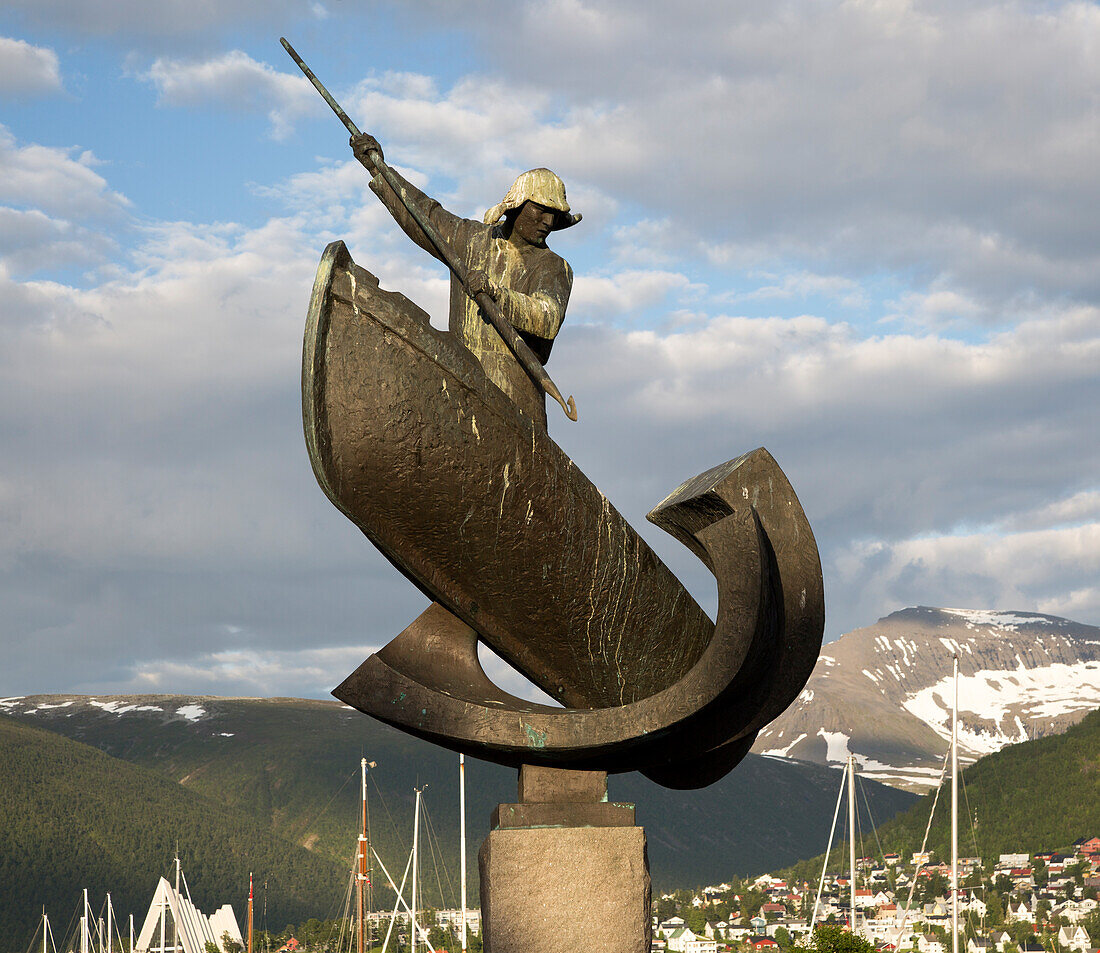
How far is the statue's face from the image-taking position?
8555 mm

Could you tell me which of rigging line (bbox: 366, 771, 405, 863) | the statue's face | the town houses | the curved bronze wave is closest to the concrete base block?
the curved bronze wave

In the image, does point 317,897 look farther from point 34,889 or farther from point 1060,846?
point 1060,846

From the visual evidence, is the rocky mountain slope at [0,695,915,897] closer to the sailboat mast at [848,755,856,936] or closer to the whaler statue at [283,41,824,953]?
the sailboat mast at [848,755,856,936]

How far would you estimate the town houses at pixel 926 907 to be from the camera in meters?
75.3

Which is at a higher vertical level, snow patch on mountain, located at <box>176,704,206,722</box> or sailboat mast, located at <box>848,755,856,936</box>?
snow patch on mountain, located at <box>176,704,206,722</box>

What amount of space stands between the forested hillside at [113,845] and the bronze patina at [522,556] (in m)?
105

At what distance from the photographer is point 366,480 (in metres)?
7.17

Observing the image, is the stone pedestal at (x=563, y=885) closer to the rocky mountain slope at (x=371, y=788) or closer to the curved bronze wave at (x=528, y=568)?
the curved bronze wave at (x=528, y=568)

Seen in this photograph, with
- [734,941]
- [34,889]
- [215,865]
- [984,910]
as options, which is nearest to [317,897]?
[215,865]

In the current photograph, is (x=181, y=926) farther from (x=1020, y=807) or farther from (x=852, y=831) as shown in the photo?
(x=1020, y=807)

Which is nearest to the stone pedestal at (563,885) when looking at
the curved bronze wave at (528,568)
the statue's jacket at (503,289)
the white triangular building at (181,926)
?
the curved bronze wave at (528,568)

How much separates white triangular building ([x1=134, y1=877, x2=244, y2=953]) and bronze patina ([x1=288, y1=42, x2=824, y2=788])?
47.3 metres

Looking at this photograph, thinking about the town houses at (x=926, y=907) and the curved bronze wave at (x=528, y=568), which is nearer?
the curved bronze wave at (x=528, y=568)

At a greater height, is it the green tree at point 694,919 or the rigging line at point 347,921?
the rigging line at point 347,921
